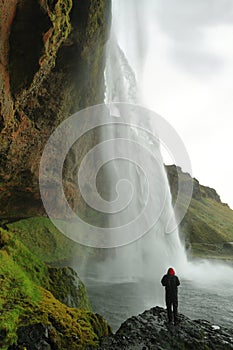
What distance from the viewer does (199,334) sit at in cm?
908

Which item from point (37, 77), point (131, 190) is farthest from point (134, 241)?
point (37, 77)

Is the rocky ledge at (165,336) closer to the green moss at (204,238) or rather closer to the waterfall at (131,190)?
the waterfall at (131,190)

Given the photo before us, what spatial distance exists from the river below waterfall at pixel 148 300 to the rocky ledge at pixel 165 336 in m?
2.89

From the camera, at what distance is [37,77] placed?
15.6 meters

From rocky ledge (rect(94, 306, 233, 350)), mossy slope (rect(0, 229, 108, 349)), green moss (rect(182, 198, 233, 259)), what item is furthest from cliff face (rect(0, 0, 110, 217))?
green moss (rect(182, 198, 233, 259))

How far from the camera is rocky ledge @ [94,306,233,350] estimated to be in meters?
8.19

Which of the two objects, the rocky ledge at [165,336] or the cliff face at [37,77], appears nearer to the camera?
the rocky ledge at [165,336]

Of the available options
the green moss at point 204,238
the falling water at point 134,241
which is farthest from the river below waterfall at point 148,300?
the green moss at point 204,238

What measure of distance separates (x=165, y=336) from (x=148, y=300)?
8.49 m

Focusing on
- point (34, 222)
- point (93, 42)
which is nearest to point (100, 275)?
point (34, 222)

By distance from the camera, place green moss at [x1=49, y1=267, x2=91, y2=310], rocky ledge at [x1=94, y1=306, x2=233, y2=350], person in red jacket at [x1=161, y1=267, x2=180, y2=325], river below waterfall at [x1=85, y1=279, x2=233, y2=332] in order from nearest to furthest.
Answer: rocky ledge at [x1=94, y1=306, x2=233, y2=350]
person in red jacket at [x1=161, y1=267, x2=180, y2=325]
green moss at [x1=49, y1=267, x2=91, y2=310]
river below waterfall at [x1=85, y1=279, x2=233, y2=332]

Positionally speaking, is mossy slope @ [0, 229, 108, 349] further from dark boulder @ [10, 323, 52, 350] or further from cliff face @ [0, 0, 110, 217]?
cliff face @ [0, 0, 110, 217]

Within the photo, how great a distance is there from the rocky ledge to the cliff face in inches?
445

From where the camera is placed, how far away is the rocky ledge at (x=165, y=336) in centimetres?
819
